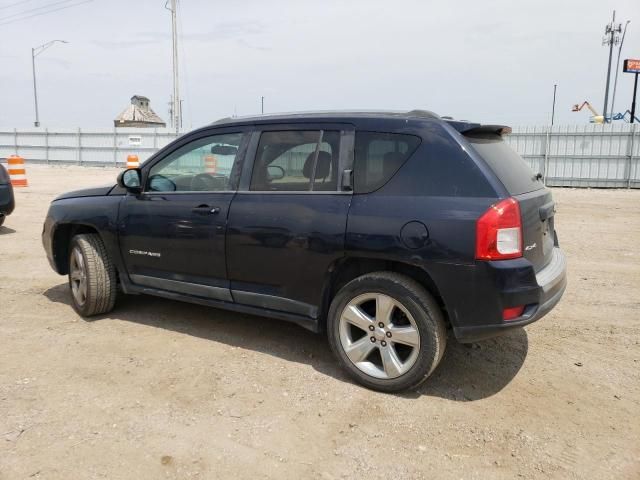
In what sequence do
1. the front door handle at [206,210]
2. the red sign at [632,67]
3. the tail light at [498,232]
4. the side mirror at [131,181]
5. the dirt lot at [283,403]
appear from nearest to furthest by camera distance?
the dirt lot at [283,403] → the tail light at [498,232] → the front door handle at [206,210] → the side mirror at [131,181] → the red sign at [632,67]

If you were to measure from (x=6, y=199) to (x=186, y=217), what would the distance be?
5987mm

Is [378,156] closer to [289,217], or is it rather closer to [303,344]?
[289,217]

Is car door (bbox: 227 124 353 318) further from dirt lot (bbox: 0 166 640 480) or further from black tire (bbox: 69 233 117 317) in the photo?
black tire (bbox: 69 233 117 317)

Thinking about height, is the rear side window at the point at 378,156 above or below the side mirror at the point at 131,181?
above

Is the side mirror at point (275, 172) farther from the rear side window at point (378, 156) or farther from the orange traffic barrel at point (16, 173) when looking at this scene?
the orange traffic barrel at point (16, 173)

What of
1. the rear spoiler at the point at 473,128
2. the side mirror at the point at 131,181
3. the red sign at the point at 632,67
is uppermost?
the red sign at the point at 632,67

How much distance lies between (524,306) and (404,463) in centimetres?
115

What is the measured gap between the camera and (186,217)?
412 cm

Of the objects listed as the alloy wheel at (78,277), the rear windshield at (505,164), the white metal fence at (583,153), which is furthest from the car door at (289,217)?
the white metal fence at (583,153)

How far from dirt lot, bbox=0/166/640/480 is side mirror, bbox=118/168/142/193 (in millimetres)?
1197

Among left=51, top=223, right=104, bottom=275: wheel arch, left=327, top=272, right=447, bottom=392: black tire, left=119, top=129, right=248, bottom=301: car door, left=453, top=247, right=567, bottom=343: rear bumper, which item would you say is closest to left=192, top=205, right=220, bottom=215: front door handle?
left=119, top=129, right=248, bottom=301: car door

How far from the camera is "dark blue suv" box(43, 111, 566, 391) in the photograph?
123 inches

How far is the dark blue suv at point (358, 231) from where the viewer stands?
10.3ft

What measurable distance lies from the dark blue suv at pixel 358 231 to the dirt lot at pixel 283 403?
0.37m
